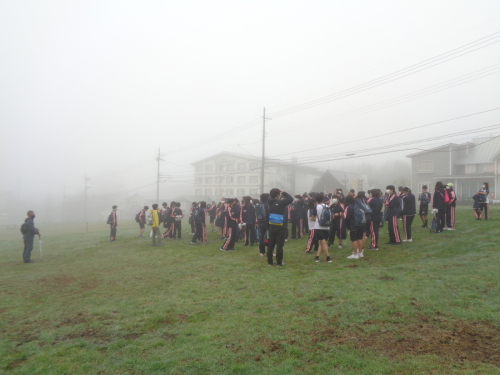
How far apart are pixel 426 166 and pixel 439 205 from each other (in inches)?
1407

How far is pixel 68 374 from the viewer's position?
4.68 metres

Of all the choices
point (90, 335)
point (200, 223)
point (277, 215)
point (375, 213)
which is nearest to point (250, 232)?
point (200, 223)

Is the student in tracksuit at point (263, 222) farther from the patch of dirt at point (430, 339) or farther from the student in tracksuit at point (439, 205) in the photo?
the student in tracksuit at point (439, 205)

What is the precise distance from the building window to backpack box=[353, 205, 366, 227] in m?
40.1

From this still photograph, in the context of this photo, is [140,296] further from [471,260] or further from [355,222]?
[471,260]

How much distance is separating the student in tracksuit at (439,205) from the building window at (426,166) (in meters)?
34.9

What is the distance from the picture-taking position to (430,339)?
4891 mm

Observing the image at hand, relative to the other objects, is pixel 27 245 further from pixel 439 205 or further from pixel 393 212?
pixel 439 205

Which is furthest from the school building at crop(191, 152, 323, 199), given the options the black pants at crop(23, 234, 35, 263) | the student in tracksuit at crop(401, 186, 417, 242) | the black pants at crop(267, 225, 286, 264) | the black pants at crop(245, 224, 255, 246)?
the black pants at crop(267, 225, 286, 264)

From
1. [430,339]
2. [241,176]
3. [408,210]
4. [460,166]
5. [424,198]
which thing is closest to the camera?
[430,339]

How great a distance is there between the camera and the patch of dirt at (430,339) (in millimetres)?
4480

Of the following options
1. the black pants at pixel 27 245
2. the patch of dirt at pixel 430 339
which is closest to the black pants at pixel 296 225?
the patch of dirt at pixel 430 339

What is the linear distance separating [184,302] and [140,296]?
1.40 metres

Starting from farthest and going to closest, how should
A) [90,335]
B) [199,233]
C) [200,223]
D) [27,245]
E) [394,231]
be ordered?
[199,233] < [200,223] < [27,245] < [394,231] < [90,335]
